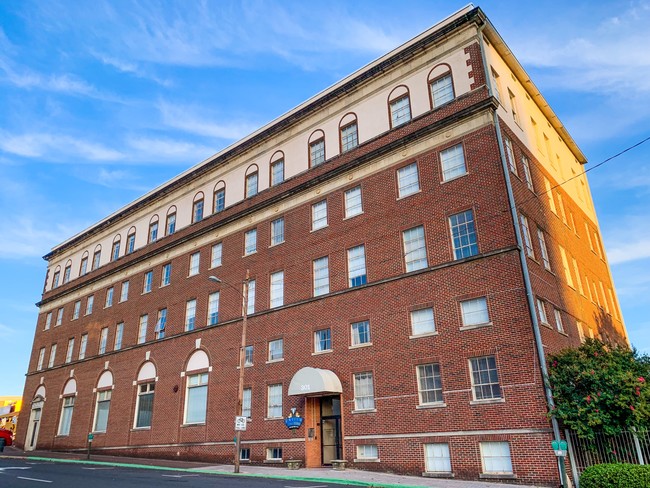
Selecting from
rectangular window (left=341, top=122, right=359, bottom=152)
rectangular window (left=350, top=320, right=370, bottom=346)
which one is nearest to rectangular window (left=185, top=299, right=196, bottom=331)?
rectangular window (left=350, top=320, right=370, bottom=346)

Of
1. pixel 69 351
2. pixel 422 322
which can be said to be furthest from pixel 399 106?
pixel 69 351

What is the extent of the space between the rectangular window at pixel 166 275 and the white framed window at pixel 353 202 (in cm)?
1619

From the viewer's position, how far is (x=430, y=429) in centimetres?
2034

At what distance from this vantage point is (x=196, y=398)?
30984 mm

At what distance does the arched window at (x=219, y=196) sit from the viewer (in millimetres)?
35125

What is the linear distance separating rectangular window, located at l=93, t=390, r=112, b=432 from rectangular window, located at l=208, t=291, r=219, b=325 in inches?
467

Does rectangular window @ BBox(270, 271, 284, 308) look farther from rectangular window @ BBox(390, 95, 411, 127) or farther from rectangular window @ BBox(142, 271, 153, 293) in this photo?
rectangular window @ BBox(142, 271, 153, 293)

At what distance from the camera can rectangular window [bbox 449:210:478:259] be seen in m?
21.8

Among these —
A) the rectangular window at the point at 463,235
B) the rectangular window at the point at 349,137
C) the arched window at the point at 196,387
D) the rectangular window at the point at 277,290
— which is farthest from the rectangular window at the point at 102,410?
the rectangular window at the point at 463,235

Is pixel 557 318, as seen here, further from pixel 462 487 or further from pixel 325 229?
pixel 325 229

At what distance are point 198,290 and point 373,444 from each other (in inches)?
663

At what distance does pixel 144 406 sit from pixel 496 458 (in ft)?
80.8

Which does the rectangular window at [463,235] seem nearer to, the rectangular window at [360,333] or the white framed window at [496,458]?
the rectangular window at [360,333]

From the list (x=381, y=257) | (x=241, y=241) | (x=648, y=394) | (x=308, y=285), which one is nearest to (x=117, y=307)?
(x=241, y=241)
